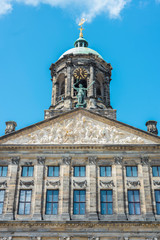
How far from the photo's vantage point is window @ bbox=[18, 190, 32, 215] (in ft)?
77.3

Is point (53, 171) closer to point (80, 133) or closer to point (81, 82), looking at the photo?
point (80, 133)

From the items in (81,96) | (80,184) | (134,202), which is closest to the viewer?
(134,202)

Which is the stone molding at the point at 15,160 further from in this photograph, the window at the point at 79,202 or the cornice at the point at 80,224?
the window at the point at 79,202

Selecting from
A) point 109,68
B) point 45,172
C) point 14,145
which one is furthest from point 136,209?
point 109,68

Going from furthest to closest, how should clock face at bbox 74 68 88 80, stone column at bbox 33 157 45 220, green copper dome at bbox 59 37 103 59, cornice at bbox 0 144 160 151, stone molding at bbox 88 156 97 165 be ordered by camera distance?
green copper dome at bbox 59 37 103 59 < clock face at bbox 74 68 88 80 < cornice at bbox 0 144 160 151 < stone molding at bbox 88 156 97 165 < stone column at bbox 33 157 45 220

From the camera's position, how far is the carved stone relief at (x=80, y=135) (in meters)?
25.9

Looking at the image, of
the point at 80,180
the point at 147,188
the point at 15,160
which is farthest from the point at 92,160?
the point at 15,160

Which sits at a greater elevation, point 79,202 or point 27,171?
point 27,171

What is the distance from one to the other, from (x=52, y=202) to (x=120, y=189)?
4.46m

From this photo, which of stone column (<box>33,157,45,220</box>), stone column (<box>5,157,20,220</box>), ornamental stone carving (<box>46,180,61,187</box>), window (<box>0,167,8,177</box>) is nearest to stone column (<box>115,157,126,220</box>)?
ornamental stone carving (<box>46,180,61,187</box>)

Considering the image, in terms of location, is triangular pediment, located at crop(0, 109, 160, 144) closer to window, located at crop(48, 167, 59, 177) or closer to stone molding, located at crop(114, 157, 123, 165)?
stone molding, located at crop(114, 157, 123, 165)

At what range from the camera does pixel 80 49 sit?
35469 mm

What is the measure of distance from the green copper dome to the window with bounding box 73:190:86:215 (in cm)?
1500

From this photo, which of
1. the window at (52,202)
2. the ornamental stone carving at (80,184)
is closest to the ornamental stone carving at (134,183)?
the ornamental stone carving at (80,184)
